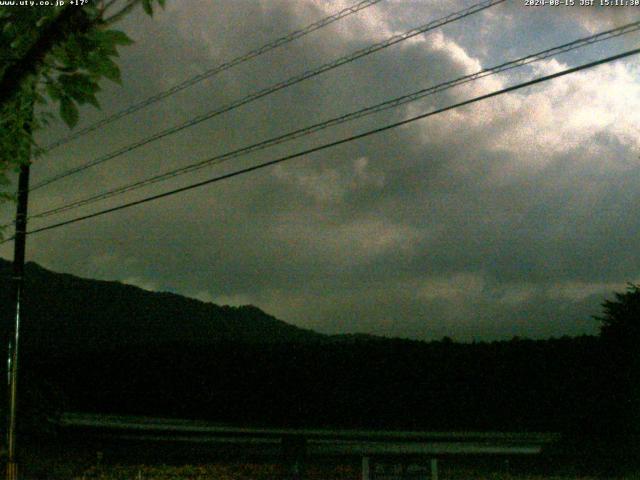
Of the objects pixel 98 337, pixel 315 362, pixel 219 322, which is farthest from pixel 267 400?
pixel 98 337

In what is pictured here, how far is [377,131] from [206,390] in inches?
656

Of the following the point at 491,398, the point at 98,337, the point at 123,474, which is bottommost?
the point at 123,474

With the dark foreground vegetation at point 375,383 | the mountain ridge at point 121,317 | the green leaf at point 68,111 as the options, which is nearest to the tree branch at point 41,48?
the green leaf at point 68,111

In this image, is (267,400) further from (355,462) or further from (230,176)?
(230,176)

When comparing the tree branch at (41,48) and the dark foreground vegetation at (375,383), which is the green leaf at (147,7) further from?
the dark foreground vegetation at (375,383)

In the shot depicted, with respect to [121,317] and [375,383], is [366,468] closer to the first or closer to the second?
[375,383]

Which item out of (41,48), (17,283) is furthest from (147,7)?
(17,283)

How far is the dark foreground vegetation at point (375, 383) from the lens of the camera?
737 inches

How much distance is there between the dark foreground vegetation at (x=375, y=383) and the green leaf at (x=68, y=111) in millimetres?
16358

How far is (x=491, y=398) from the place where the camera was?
Result: 20.3 metres

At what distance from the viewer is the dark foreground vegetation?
61.4ft

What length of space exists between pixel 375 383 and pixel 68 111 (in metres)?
19.7

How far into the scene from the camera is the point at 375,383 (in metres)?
22.0

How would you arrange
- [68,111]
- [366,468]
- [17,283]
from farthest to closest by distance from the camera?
[17,283]
[366,468]
[68,111]
